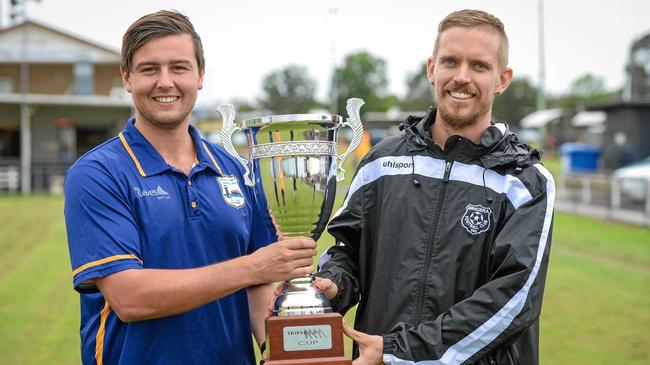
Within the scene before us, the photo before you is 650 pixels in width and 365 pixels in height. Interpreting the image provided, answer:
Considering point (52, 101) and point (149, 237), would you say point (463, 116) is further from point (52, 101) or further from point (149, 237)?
point (52, 101)

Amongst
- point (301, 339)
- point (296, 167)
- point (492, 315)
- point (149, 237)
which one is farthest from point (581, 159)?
point (149, 237)

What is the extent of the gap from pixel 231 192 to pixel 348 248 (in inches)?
23.1

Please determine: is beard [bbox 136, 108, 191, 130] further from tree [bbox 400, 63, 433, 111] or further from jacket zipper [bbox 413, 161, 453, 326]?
tree [bbox 400, 63, 433, 111]

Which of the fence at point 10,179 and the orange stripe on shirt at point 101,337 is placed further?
the fence at point 10,179

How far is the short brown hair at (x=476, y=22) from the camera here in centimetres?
275

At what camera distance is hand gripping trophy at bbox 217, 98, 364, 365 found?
8.40ft

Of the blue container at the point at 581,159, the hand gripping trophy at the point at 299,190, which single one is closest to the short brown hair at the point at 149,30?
the hand gripping trophy at the point at 299,190

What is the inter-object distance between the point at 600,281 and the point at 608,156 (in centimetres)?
1720

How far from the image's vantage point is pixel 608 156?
84.2 feet

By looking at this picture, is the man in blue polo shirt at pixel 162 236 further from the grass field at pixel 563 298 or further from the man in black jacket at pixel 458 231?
the grass field at pixel 563 298

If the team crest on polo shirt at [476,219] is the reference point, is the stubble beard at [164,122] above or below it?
above

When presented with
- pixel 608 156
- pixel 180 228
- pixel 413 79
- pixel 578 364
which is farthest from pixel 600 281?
pixel 413 79

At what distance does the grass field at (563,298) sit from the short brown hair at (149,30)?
4.31 m

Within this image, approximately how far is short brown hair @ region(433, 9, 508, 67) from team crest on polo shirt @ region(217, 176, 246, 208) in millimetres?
910
